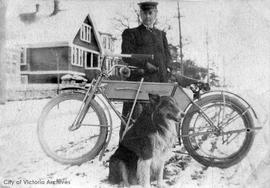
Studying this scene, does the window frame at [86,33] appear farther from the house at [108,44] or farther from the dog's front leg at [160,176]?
the dog's front leg at [160,176]

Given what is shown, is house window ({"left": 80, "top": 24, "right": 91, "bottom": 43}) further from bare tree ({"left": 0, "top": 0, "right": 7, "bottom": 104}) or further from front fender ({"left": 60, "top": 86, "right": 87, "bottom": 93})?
bare tree ({"left": 0, "top": 0, "right": 7, "bottom": 104})

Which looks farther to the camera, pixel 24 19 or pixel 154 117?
pixel 24 19

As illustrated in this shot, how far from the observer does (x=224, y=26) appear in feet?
8.36

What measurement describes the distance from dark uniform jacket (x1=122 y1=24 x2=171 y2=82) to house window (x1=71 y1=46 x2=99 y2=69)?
24cm

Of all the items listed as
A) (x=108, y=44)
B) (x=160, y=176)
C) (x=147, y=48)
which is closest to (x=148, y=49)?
(x=147, y=48)

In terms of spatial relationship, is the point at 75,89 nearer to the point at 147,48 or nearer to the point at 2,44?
the point at 147,48

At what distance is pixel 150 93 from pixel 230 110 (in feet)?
2.11

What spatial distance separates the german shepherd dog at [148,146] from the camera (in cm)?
219

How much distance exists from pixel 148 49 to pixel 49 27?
0.87 meters

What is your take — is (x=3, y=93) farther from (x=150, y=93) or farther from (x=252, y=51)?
(x=252, y=51)

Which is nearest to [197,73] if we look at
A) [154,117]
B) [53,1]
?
[154,117]

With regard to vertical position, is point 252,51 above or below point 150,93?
above

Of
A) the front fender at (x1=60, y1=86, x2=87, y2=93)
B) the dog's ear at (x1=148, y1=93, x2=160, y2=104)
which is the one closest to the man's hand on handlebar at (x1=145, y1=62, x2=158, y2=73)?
the dog's ear at (x1=148, y1=93, x2=160, y2=104)

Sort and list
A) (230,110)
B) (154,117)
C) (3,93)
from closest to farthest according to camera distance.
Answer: (154,117) < (230,110) < (3,93)
